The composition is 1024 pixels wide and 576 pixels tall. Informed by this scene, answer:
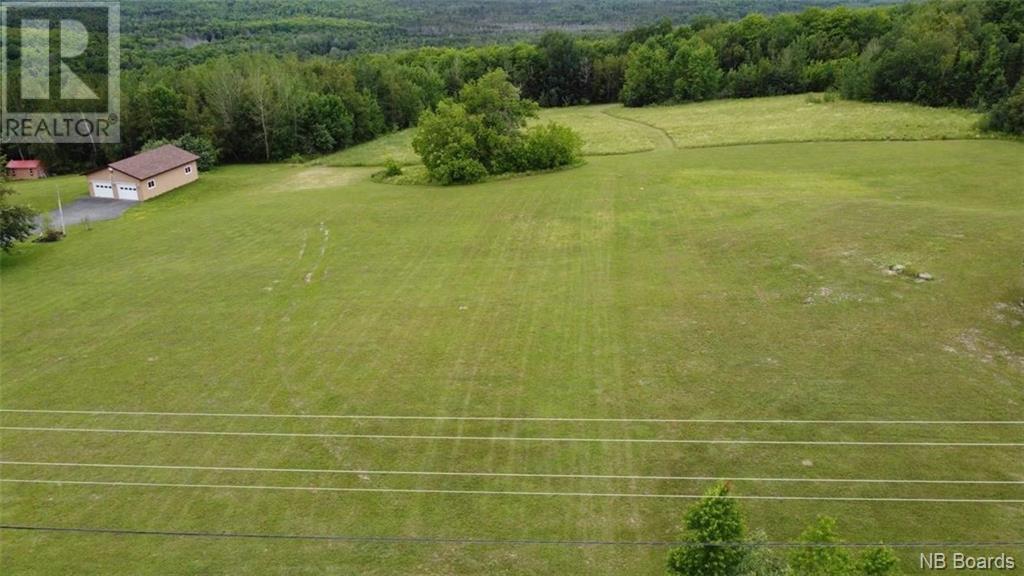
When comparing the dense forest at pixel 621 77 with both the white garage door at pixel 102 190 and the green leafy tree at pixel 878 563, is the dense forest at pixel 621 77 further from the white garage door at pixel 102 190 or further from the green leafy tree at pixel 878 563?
the green leafy tree at pixel 878 563

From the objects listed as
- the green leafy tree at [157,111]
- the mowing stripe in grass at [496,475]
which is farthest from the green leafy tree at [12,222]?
the green leafy tree at [157,111]

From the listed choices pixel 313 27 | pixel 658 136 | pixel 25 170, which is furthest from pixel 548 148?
pixel 313 27

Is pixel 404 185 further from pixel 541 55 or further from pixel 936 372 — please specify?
pixel 541 55

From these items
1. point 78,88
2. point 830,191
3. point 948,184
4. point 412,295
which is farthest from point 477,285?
point 78,88

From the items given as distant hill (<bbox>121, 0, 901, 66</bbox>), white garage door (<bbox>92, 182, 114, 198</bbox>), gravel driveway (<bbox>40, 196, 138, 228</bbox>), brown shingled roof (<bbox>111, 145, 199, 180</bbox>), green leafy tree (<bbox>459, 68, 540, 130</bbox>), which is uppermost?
distant hill (<bbox>121, 0, 901, 66</bbox>)

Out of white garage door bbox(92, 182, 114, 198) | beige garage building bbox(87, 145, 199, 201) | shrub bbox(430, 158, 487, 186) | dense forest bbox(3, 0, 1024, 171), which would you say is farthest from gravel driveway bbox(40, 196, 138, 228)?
shrub bbox(430, 158, 487, 186)

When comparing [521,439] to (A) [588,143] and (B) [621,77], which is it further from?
(B) [621,77]

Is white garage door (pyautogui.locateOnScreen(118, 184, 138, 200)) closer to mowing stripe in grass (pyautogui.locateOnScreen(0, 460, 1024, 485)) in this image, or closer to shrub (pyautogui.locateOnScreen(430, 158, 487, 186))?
shrub (pyautogui.locateOnScreen(430, 158, 487, 186))

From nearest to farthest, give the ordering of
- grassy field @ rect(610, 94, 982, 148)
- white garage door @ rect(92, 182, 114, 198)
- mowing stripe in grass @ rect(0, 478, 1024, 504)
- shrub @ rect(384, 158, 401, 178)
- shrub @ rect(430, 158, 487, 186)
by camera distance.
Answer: mowing stripe in grass @ rect(0, 478, 1024, 504) < shrub @ rect(430, 158, 487, 186) < white garage door @ rect(92, 182, 114, 198) < grassy field @ rect(610, 94, 982, 148) < shrub @ rect(384, 158, 401, 178)
